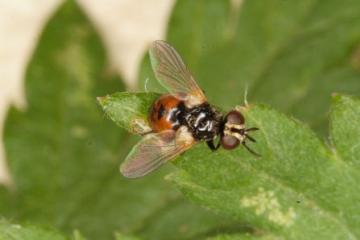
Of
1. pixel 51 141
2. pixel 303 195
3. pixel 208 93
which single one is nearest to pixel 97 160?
pixel 51 141

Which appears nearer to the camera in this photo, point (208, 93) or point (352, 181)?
point (352, 181)

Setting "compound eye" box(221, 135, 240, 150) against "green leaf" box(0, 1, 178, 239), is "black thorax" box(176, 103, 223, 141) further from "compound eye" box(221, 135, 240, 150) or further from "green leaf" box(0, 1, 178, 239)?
"green leaf" box(0, 1, 178, 239)

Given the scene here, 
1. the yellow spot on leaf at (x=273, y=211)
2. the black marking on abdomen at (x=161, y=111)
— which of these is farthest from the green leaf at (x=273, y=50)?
the yellow spot on leaf at (x=273, y=211)

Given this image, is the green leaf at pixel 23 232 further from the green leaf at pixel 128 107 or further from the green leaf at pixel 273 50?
the green leaf at pixel 273 50

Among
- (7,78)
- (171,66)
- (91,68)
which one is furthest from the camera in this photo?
(7,78)

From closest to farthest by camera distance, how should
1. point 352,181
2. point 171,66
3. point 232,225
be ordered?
point 352,181, point 171,66, point 232,225

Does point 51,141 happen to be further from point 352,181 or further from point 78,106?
point 352,181

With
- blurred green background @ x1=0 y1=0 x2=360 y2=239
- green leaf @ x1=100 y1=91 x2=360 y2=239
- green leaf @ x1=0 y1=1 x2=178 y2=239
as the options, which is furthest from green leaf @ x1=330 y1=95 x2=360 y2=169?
green leaf @ x1=0 y1=1 x2=178 y2=239
